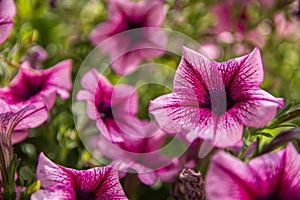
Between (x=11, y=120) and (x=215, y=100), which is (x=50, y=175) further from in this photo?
(x=215, y=100)

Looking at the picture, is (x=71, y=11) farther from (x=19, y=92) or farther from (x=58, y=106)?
(x=19, y=92)

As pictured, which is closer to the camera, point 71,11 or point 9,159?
point 9,159

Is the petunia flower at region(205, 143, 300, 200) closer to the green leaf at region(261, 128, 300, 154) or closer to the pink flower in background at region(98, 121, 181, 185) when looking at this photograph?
the green leaf at region(261, 128, 300, 154)

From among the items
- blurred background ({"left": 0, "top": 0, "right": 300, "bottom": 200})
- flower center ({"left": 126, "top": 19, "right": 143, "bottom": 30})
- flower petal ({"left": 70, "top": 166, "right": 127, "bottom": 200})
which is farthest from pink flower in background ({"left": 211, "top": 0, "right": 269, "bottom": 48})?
flower petal ({"left": 70, "top": 166, "right": 127, "bottom": 200})

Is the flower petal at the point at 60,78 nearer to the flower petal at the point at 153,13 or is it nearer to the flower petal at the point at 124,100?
the flower petal at the point at 124,100

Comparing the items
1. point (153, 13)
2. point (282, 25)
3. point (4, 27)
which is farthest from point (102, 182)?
point (282, 25)

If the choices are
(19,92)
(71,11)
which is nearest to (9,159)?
(19,92)
